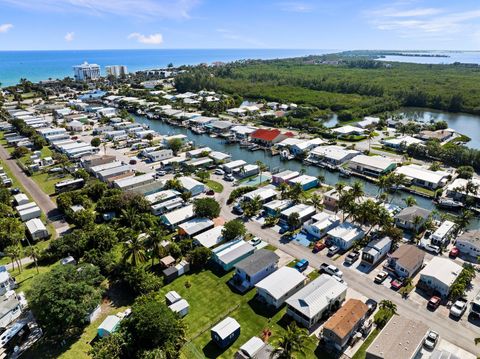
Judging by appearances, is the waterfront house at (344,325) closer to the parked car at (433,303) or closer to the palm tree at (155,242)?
the parked car at (433,303)

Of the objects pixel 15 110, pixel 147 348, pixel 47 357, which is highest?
pixel 15 110

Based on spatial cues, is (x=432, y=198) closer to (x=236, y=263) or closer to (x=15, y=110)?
(x=236, y=263)

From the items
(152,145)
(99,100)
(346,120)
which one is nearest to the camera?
(152,145)

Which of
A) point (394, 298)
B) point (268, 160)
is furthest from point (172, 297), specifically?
point (268, 160)

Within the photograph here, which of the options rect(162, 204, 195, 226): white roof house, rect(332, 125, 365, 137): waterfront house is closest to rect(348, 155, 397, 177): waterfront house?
rect(332, 125, 365, 137): waterfront house

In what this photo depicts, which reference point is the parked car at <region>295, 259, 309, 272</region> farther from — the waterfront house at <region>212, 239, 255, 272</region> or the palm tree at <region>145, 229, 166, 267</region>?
the palm tree at <region>145, 229, 166, 267</region>

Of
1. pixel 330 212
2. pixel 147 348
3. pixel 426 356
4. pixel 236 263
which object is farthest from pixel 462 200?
pixel 147 348

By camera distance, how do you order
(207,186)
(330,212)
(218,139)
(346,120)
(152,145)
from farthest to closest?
(346,120) → (218,139) → (152,145) → (207,186) → (330,212)
